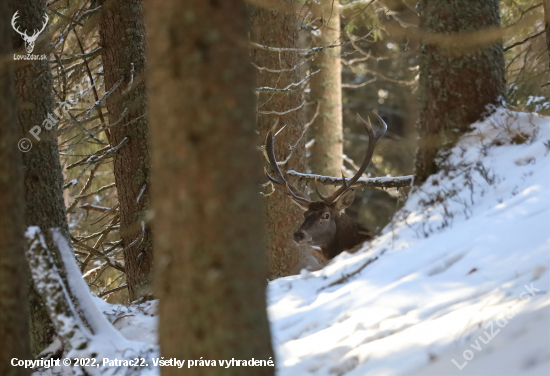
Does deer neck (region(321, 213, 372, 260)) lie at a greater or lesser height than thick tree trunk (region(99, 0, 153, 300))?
lesser

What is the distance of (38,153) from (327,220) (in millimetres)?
4830

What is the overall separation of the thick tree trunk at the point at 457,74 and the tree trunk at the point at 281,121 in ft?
9.74

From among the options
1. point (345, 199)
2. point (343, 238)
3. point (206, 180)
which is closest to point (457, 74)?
point (345, 199)

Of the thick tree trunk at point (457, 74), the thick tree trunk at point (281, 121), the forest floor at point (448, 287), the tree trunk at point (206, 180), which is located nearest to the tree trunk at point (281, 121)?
the thick tree trunk at point (281, 121)

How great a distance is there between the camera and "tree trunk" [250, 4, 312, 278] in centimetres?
870

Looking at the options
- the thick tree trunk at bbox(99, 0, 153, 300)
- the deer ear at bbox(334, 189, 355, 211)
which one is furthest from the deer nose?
the thick tree trunk at bbox(99, 0, 153, 300)

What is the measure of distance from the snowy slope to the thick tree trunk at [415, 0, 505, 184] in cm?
31

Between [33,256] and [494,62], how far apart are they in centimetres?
505

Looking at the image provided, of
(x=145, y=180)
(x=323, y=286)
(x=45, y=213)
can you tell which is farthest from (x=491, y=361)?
(x=145, y=180)

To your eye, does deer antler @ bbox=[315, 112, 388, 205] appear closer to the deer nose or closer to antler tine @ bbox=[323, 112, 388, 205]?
antler tine @ bbox=[323, 112, 388, 205]

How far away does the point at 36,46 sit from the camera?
15.6 feet

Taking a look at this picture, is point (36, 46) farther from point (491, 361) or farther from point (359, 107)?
point (359, 107)

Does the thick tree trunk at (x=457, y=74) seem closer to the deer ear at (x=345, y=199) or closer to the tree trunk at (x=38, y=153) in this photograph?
the deer ear at (x=345, y=199)

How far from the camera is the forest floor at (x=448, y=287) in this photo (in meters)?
3.01
